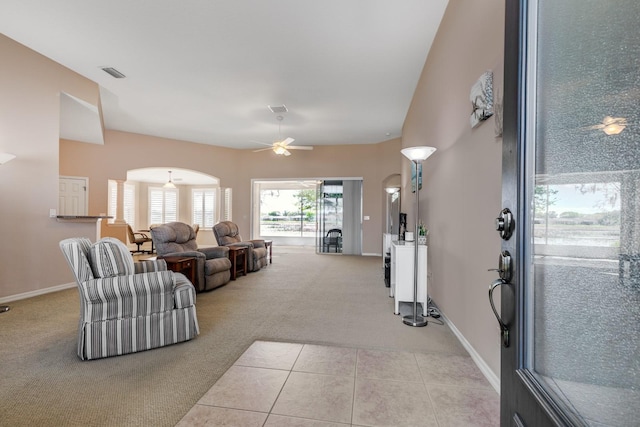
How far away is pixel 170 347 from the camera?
260 centimetres

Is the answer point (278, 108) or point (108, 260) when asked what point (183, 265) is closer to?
point (108, 260)

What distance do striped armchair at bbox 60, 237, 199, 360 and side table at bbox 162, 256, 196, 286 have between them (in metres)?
1.35

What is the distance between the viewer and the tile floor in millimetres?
1690

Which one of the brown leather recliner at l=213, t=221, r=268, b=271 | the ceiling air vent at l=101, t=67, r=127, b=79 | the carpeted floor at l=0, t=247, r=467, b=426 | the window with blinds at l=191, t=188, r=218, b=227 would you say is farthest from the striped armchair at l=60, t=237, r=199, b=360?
the window with blinds at l=191, t=188, r=218, b=227

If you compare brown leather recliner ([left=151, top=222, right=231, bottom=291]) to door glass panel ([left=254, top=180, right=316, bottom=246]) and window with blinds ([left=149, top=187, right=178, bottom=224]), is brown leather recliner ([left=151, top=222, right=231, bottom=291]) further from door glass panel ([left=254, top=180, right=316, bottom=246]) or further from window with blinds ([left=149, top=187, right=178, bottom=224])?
window with blinds ([left=149, top=187, right=178, bottom=224])

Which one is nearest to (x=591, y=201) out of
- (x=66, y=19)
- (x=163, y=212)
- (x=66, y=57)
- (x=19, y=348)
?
(x=19, y=348)

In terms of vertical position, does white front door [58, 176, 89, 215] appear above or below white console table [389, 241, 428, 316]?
above

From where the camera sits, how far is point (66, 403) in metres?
1.83

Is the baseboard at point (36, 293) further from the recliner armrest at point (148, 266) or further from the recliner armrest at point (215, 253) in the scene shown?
the recliner armrest at point (148, 266)

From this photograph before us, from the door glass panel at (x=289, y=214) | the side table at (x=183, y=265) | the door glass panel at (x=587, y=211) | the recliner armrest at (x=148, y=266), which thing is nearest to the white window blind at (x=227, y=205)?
the door glass panel at (x=289, y=214)

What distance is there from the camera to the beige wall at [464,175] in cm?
203

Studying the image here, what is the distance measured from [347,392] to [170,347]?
1.61 metres

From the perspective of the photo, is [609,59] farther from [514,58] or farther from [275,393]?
[275,393]

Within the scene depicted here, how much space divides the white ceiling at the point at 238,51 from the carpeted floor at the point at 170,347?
10.5 feet
